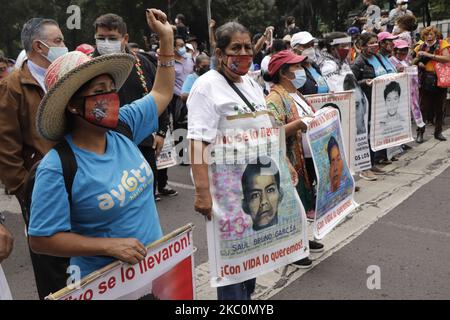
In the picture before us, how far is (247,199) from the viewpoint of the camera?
8.46 feet

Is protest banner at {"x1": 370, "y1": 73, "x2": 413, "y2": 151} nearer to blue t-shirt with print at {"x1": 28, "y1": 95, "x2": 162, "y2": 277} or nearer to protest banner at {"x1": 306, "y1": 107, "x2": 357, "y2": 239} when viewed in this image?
protest banner at {"x1": 306, "y1": 107, "x2": 357, "y2": 239}

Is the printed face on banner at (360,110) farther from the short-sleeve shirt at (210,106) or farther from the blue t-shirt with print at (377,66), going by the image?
the short-sleeve shirt at (210,106)

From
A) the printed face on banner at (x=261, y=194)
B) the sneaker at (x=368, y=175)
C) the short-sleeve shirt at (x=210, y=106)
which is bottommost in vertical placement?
the sneaker at (x=368, y=175)

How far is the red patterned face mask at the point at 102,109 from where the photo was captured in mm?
1814

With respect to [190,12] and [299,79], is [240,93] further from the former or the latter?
[190,12]

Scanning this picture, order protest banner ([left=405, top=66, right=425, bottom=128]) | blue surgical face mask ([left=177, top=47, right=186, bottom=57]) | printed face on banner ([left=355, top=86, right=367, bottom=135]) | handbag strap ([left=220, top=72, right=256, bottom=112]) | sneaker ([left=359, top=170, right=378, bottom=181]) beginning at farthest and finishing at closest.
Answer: blue surgical face mask ([left=177, top=47, right=186, bottom=57]) → protest banner ([left=405, top=66, right=425, bottom=128]) → sneaker ([left=359, top=170, right=378, bottom=181]) → printed face on banner ([left=355, top=86, right=367, bottom=135]) → handbag strap ([left=220, top=72, right=256, bottom=112])

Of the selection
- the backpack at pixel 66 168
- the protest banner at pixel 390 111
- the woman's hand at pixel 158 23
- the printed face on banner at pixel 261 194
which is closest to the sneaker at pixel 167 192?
the protest banner at pixel 390 111

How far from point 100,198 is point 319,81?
374cm

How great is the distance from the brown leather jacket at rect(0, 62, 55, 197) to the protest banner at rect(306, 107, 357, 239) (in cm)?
184

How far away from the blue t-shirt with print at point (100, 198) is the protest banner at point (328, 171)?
167 cm

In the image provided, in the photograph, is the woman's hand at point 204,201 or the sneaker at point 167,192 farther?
the sneaker at point 167,192

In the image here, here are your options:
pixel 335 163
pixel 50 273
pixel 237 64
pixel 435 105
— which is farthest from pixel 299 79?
pixel 435 105

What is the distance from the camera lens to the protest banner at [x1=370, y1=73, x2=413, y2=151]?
6043 millimetres

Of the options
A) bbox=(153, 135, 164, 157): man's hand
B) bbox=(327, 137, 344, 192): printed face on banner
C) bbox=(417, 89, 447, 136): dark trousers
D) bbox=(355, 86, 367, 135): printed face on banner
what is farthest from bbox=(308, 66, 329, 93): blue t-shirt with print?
bbox=(417, 89, 447, 136): dark trousers
